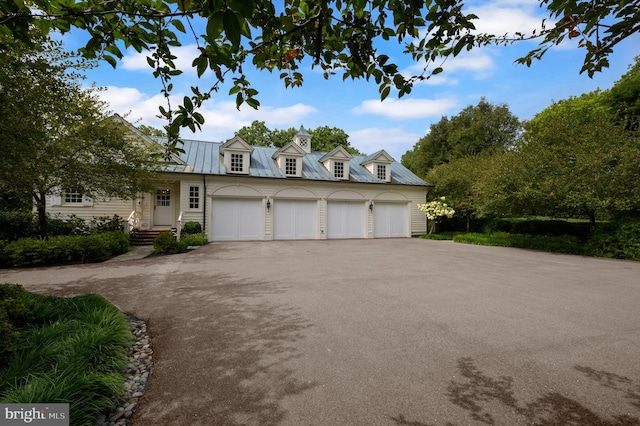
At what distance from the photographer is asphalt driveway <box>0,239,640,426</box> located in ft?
7.69

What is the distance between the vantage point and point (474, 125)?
2994 centimetres

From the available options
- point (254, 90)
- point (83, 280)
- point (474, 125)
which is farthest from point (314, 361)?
point (474, 125)

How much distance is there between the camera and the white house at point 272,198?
49.6 ft

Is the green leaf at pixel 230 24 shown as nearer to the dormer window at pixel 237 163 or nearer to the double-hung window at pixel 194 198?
the double-hung window at pixel 194 198

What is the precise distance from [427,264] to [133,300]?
7752 mm

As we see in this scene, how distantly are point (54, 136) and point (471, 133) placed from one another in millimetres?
32116

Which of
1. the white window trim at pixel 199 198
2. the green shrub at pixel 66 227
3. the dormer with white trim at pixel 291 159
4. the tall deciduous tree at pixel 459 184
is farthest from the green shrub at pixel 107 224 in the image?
the tall deciduous tree at pixel 459 184

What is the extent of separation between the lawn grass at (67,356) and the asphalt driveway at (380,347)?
14.0 inches

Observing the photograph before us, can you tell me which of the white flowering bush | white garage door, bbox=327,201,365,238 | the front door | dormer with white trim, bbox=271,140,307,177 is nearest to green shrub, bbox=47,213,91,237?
the front door

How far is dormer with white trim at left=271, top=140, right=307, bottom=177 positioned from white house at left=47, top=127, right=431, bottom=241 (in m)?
0.06

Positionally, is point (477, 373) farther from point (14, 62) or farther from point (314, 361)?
point (14, 62)

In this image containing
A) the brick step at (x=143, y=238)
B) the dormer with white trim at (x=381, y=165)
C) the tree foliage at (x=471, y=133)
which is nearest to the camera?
the brick step at (x=143, y=238)

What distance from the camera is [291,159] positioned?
17.7 m
